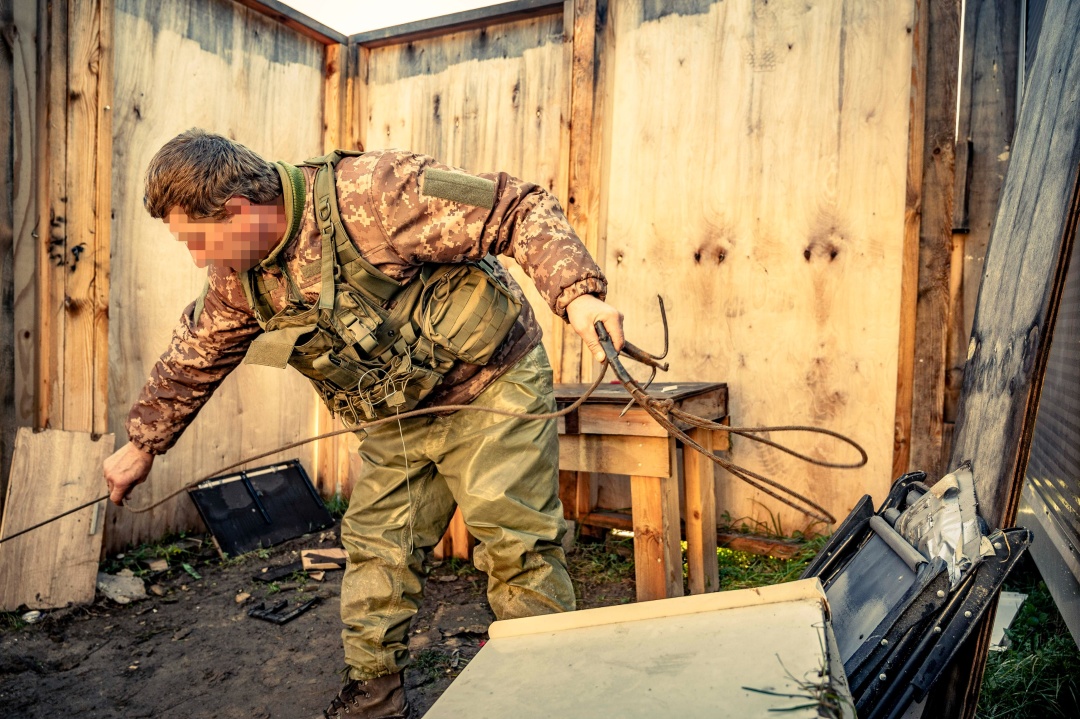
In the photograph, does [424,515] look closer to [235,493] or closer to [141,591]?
[141,591]

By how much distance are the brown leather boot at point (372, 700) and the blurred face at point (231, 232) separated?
1357 mm

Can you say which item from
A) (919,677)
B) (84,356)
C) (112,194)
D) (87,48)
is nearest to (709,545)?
(919,677)

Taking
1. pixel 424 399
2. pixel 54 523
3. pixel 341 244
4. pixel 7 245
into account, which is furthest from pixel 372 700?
pixel 7 245

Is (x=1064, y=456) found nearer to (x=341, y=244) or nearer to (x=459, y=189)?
(x=459, y=189)

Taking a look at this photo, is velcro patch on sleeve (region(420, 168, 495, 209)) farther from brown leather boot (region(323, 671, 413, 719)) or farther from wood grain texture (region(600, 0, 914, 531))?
wood grain texture (region(600, 0, 914, 531))

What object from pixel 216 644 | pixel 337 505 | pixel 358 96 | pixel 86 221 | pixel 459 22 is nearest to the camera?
pixel 216 644

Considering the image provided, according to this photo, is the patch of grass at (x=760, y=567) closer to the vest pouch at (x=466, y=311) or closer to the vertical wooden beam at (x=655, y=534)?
the vertical wooden beam at (x=655, y=534)

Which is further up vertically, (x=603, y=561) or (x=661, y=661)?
(x=661, y=661)

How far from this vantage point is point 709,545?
330cm

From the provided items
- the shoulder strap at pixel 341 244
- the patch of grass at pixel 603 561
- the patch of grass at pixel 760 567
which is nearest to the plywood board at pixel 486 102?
the patch of grass at pixel 603 561

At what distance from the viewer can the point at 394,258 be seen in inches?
80.6

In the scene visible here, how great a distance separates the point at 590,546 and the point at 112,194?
302 cm

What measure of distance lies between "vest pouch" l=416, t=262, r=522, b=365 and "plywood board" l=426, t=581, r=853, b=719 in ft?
3.09

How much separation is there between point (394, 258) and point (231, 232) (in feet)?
1.44
